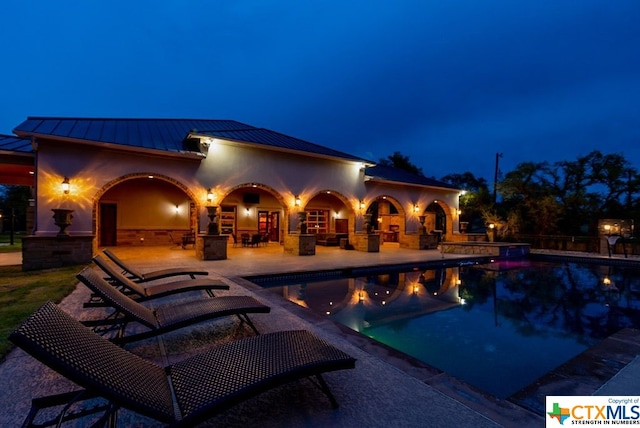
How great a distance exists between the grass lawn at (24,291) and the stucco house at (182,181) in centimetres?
132

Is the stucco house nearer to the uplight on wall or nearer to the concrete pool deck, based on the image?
the uplight on wall

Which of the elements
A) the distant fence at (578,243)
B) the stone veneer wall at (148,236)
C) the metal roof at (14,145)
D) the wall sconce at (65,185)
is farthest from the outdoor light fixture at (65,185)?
the distant fence at (578,243)

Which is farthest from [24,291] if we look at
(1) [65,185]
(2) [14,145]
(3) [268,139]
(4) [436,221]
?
(4) [436,221]

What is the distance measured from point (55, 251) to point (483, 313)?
35.4 ft

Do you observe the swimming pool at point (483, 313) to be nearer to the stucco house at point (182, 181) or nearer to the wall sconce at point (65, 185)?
the stucco house at point (182, 181)

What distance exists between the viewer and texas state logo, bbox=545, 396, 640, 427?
2264 millimetres

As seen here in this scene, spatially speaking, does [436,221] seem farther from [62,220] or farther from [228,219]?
[62,220]

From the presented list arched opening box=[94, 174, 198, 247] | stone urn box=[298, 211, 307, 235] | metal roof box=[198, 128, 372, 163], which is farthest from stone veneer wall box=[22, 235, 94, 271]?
stone urn box=[298, 211, 307, 235]

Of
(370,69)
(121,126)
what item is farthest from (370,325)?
(370,69)

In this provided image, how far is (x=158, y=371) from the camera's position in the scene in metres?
2.09

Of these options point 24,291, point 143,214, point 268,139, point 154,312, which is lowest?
point 24,291

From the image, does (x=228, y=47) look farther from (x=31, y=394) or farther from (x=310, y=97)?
(x=31, y=394)

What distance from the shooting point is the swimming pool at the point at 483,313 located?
12.6 feet

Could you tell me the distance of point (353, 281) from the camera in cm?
830
